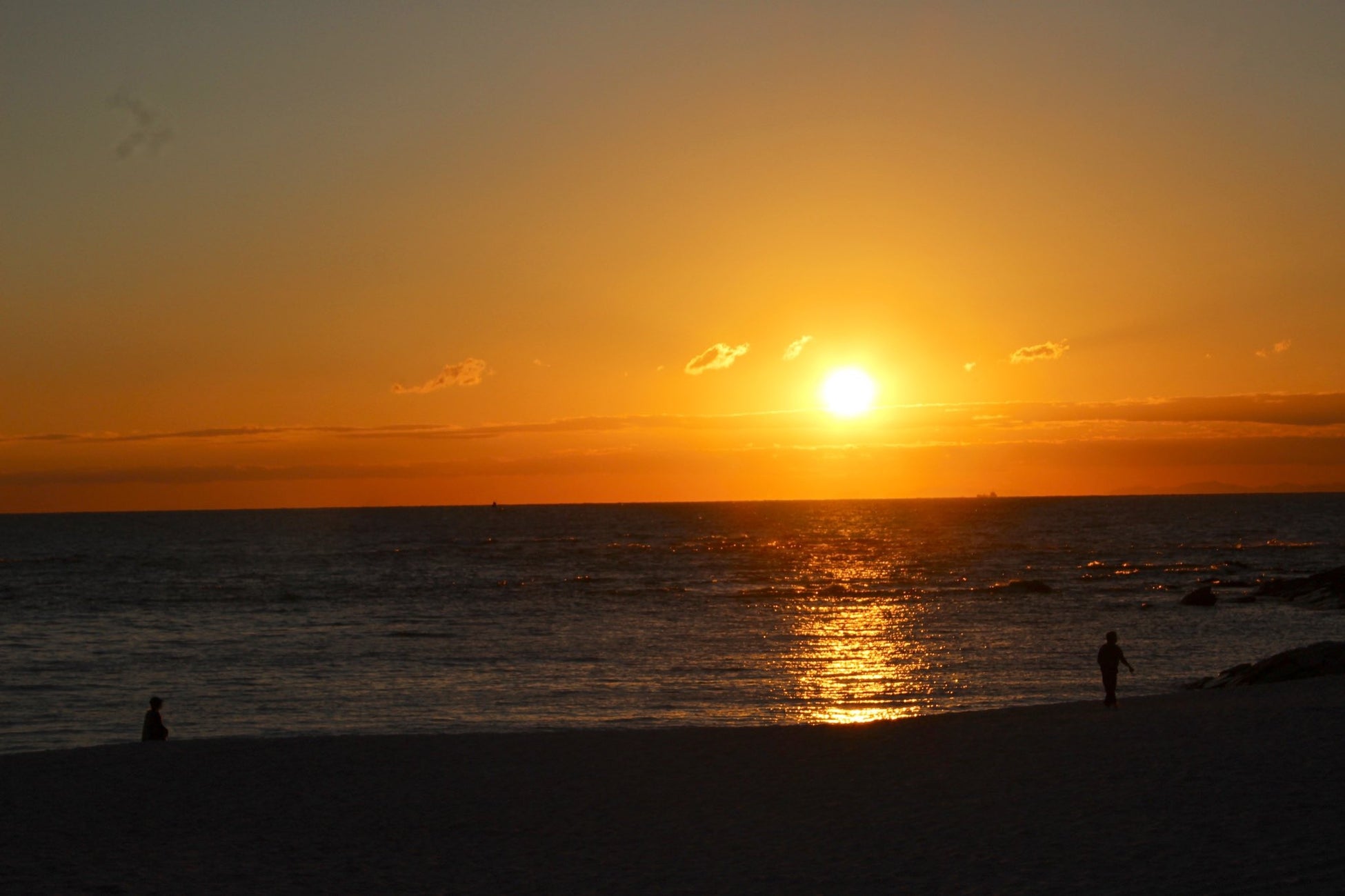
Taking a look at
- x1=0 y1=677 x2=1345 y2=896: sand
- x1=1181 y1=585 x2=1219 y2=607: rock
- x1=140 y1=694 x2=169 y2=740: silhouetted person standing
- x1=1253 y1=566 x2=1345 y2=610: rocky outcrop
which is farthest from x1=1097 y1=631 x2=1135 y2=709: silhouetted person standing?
x1=1181 y1=585 x2=1219 y2=607: rock

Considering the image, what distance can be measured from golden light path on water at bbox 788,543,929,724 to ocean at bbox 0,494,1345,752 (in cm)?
16

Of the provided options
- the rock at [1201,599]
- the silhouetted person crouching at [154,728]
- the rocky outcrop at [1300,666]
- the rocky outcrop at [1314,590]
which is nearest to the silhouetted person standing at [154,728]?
the silhouetted person crouching at [154,728]

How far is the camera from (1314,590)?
2274 inches

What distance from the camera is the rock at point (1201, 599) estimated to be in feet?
183

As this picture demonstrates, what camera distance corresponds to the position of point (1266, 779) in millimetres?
15102

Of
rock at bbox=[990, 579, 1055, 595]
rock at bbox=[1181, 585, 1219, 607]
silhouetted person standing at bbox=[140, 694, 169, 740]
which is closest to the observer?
silhouetted person standing at bbox=[140, 694, 169, 740]

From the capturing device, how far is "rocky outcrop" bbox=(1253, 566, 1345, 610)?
53625 millimetres

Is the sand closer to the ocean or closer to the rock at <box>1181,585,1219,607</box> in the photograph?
the ocean

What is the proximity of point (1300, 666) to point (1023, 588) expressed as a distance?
131 feet

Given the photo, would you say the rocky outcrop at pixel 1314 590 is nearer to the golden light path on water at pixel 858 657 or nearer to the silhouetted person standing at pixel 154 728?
the golden light path on water at pixel 858 657

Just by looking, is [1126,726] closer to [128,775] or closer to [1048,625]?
[128,775]

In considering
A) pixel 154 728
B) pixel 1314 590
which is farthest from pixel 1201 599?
pixel 154 728

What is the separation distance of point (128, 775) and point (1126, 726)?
16778 millimetres

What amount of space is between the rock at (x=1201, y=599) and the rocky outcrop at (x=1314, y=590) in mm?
3776
